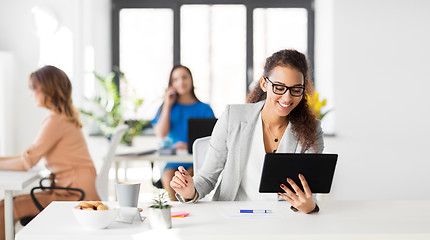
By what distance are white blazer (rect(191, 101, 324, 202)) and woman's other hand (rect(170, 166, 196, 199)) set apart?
156 millimetres

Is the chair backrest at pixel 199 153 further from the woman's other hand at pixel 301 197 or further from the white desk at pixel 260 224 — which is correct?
the woman's other hand at pixel 301 197

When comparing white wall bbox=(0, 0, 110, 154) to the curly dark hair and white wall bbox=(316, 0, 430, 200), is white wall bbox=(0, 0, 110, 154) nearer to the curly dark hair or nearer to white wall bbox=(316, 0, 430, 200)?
white wall bbox=(316, 0, 430, 200)

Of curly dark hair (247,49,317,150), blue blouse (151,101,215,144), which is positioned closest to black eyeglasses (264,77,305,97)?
curly dark hair (247,49,317,150)

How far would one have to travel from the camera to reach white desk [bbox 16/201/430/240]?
1663 millimetres

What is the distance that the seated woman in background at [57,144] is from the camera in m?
3.29

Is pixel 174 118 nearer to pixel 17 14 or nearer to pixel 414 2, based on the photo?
pixel 17 14

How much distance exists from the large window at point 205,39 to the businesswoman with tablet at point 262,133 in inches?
154

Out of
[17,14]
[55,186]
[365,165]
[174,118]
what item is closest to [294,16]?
[365,165]

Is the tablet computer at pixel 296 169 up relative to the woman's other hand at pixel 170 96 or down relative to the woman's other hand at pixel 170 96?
down

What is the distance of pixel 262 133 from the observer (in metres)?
2.38

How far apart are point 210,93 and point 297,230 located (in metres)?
4.81

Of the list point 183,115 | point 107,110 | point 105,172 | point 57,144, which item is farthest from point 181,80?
point 107,110

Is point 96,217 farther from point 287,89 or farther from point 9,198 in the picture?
point 9,198

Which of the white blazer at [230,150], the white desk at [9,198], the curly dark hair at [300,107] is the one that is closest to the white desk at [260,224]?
the white blazer at [230,150]
